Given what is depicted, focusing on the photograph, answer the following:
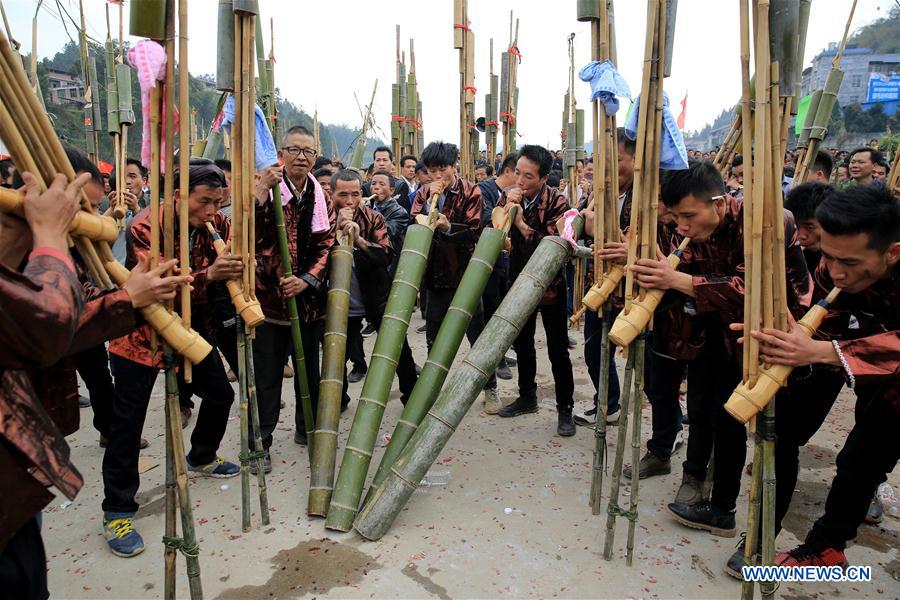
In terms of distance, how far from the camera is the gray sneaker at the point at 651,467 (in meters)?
3.32

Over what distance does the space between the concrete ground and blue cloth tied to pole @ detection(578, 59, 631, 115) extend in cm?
201

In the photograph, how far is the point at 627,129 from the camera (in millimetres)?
2520

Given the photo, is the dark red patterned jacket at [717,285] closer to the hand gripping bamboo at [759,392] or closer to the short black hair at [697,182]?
the short black hair at [697,182]

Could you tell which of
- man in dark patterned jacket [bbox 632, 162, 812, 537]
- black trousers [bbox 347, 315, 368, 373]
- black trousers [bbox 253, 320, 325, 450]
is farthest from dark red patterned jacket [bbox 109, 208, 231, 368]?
man in dark patterned jacket [bbox 632, 162, 812, 537]

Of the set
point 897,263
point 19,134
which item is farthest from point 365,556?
point 897,263

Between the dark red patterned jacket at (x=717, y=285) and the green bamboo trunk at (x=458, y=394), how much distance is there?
25.3 inches

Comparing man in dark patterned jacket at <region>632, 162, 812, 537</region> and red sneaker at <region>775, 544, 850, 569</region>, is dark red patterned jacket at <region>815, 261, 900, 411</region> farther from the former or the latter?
red sneaker at <region>775, 544, 850, 569</region>

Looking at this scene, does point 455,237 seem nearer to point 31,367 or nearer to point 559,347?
point 559,347

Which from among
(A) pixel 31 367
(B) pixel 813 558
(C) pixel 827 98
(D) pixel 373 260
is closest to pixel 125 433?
(A) pixel 31 367

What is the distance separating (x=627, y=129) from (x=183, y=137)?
1.81 metres

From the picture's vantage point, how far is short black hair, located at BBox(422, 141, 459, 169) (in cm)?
460

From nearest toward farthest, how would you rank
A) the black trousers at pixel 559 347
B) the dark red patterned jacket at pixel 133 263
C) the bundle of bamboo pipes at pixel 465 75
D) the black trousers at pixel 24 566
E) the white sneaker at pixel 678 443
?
1. the black trousers at pixel 24 566
2. the dark red patterned jacket at pixel 133 263
3. the white sneaker at pixel 678 443
4. the black trousers at pixel 559 347
5. the bundle of bamboo pipes at pixel 465 75

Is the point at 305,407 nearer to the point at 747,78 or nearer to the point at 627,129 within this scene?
the point at 627,129

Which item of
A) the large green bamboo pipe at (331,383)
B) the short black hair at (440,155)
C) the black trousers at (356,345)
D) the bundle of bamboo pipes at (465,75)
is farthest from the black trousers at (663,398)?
the bundle of bamboo pipes at (465,75)
